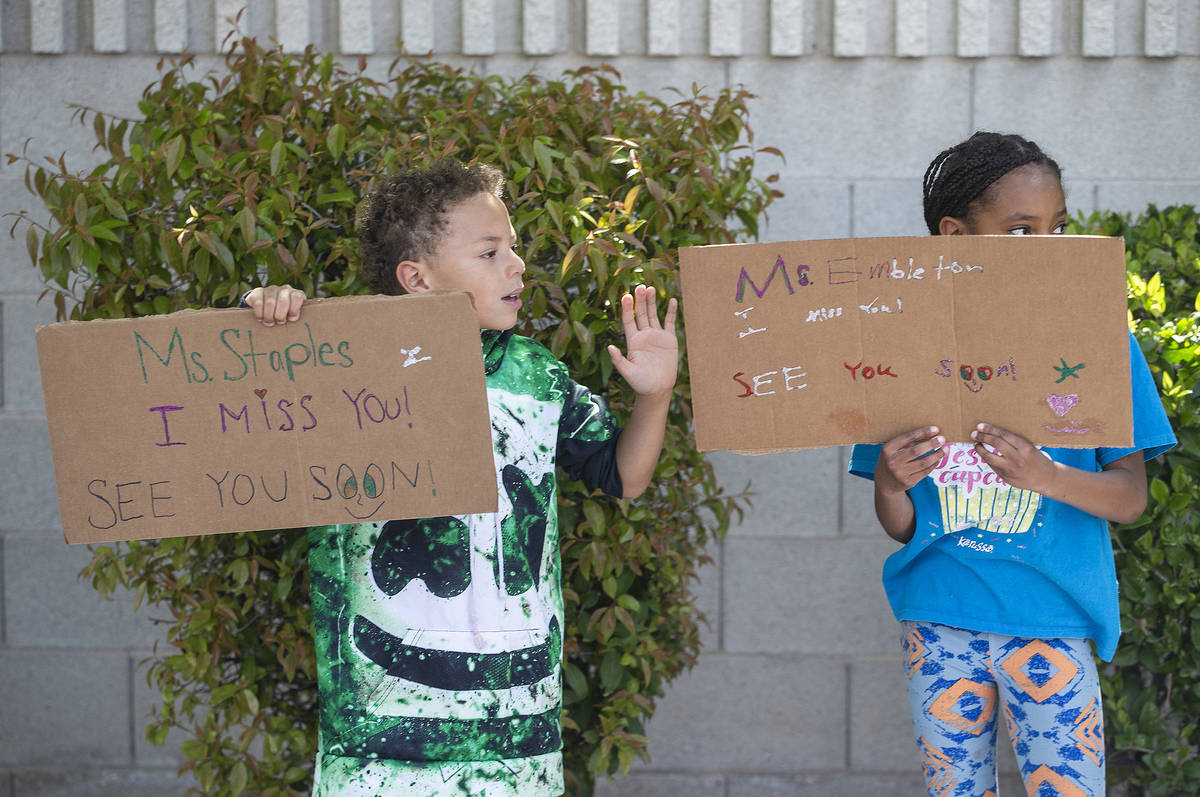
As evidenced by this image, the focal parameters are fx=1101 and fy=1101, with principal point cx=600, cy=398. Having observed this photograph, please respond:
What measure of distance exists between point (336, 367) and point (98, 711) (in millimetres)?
2389

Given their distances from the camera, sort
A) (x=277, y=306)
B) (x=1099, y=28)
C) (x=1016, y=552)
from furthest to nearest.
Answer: (x=1099, y=28)
(x=1016, y=552)
(x=277, y=306)

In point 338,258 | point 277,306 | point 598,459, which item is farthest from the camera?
point 338,258

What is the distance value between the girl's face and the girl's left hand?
373 mm

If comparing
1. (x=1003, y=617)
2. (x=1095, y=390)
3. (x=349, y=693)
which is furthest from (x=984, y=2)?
(x=349, y=693)

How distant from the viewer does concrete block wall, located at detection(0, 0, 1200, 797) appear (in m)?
3.34

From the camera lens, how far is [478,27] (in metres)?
3.33

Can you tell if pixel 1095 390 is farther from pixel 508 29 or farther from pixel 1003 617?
pixel 508 29

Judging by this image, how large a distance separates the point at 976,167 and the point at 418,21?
1.97 metres

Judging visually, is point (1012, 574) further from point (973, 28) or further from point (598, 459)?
point (973, 28)

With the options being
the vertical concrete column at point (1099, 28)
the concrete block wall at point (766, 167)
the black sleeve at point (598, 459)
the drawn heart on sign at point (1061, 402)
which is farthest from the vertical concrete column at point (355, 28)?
the drawn heart on sign at point (1061, 402)

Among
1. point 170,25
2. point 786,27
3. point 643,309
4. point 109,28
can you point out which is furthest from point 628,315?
point 109,28

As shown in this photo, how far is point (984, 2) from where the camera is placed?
3301 millimetres

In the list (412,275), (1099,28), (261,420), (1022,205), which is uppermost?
(1099,28)

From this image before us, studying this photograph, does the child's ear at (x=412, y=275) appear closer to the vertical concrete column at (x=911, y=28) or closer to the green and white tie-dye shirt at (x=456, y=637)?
the green and white tie-dye shirt at (x=456, y=637)
